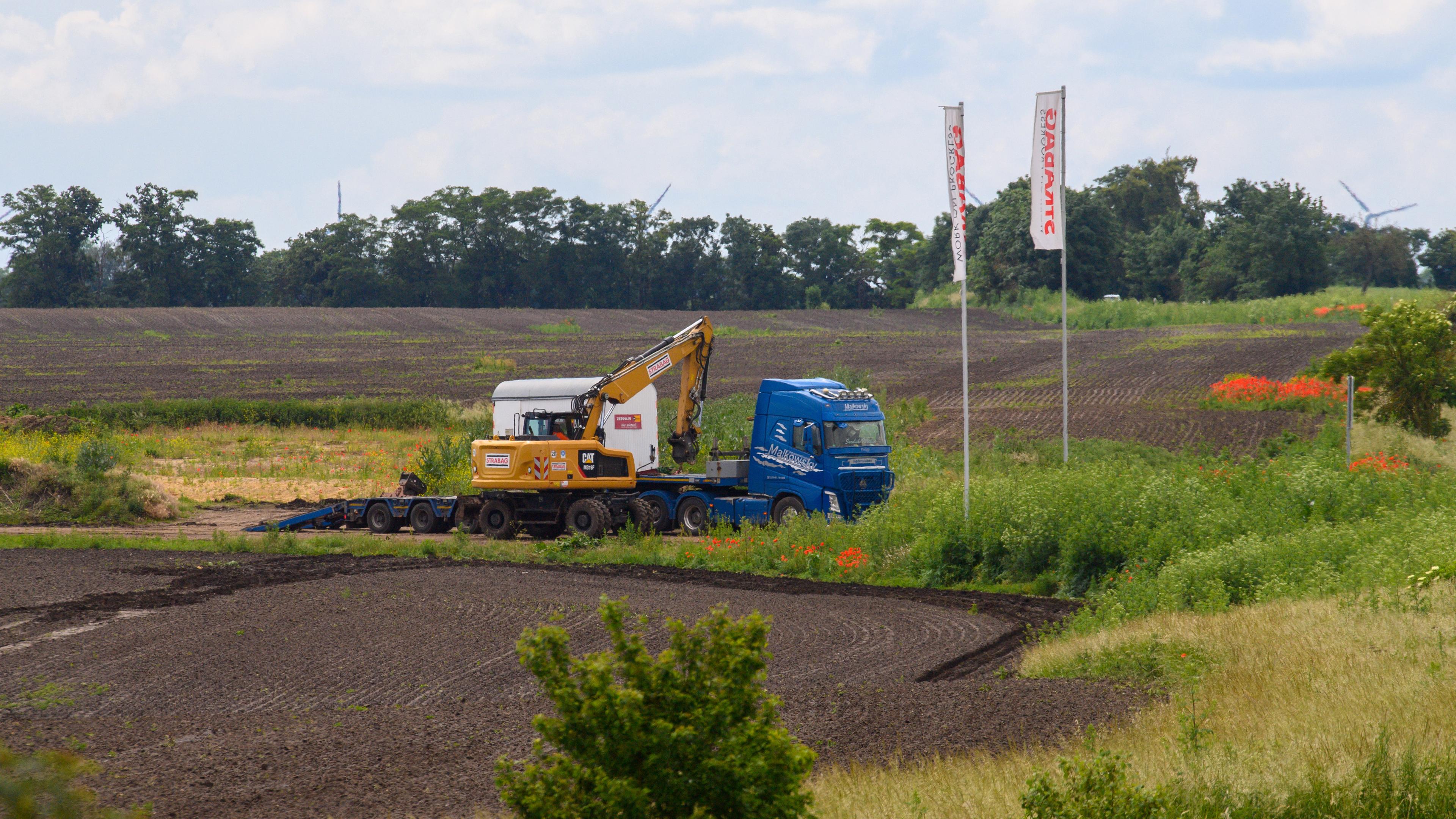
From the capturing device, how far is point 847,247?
11381 centimetres

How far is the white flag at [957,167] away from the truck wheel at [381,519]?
531 inches

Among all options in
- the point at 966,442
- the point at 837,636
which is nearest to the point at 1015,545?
the point at 966,442

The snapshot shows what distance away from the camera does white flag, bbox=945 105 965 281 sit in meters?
20.3

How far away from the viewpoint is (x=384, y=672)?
12.5 meters

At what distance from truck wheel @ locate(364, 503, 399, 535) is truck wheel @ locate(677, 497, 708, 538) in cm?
652

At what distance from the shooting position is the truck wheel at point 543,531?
83.4 feet

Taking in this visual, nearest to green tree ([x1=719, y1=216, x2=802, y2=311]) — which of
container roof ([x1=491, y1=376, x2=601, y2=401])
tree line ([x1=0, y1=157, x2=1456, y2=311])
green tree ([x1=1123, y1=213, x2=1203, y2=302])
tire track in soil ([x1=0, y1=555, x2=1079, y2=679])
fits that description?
tree line ([x1=0, y1=157, x2=1456, y2=311])

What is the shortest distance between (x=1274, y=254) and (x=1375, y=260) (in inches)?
809

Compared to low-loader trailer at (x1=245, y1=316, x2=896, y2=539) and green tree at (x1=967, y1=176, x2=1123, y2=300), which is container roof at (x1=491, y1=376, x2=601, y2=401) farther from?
green tree at (x1=967, y1=176, x2=1123, y2=300)

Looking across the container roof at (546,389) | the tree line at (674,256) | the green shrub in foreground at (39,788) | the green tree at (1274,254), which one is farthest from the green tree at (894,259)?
the green shrub in foreground at (39,788)

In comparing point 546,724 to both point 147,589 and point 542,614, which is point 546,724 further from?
point 147,589

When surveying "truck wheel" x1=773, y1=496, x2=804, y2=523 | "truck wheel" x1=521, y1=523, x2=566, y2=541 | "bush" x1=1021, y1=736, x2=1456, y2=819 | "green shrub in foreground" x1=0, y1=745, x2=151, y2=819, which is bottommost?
"truck wheel" x1=521, y1=523, x2=566, y2=541

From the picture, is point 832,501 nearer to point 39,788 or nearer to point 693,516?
point 693,516

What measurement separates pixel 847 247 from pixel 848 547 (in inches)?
3766
